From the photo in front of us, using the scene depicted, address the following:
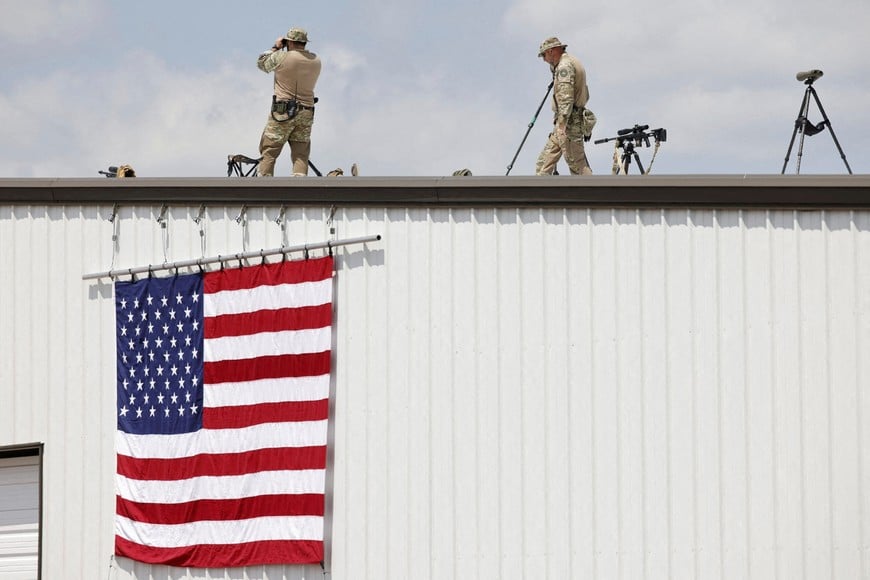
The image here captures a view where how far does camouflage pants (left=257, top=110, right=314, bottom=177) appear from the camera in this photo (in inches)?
538

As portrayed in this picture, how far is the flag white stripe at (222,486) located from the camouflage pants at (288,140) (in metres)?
3.83

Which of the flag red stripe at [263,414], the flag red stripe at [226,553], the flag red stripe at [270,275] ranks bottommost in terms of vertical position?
the flag red stripe at [226,553]

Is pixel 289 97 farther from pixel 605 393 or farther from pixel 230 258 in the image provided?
pixel 605 393

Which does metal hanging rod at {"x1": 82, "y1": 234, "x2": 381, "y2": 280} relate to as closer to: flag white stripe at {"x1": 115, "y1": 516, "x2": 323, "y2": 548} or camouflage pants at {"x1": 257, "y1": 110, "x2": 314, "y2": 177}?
camouflage pants at {"x1": 257, "y1": 110, "x2": 314, "y2": 177}

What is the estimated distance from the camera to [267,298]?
11594mm

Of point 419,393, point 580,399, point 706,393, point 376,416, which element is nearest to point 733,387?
point 706,393

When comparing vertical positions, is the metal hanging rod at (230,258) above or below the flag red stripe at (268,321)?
above

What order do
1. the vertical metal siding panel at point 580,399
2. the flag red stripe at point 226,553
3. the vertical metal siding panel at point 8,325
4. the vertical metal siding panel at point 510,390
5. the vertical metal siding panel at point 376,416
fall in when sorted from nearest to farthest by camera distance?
the vertical metal siding panel at point 580,399 → the vertical metal siding panel at point 510,390 → the vertical metal siding panel at point 376,416 → the flag red stripe at point 226,553 → the vertical metal siding panel at point 8,325

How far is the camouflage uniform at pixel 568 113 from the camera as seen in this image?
43.3 ft

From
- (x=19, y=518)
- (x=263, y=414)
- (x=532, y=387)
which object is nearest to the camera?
(x=532, y=387)

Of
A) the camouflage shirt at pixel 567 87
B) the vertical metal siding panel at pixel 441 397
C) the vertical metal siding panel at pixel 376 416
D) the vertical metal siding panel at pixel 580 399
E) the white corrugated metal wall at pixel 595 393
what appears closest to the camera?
the white corrugated metal wall at pixel 595 393

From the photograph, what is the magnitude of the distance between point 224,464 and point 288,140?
420 centimetres

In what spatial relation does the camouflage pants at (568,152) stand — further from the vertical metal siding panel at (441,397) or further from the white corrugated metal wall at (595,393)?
the vertical metal siding panel at (441,397)

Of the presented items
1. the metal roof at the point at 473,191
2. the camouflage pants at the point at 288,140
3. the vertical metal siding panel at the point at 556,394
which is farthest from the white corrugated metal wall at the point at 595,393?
the camouflage pants at the point at 288,140
